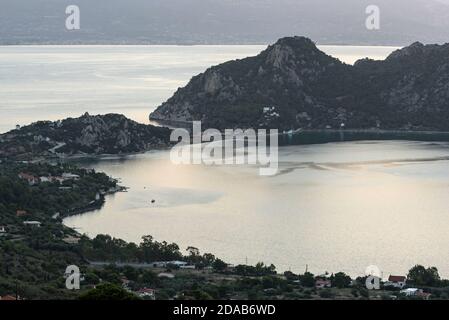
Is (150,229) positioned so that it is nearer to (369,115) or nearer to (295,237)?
(295,237)

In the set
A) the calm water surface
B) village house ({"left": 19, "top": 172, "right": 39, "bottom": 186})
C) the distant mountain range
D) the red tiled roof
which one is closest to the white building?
the calm water surface

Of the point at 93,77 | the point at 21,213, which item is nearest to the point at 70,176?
the point at 21,213

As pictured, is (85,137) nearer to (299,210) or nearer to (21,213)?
(299,210)

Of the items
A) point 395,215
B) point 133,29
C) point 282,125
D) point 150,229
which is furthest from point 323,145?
point 133,29

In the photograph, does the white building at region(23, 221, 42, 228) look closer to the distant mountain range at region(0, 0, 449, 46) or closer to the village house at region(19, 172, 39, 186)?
the village house at region(19, 172, 39, 186)

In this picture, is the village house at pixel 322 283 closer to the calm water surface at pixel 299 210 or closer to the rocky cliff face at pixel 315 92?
the calm water surface at pixel 299 210

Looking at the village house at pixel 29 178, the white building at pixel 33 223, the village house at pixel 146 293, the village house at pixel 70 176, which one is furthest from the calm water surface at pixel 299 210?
the village house at pixel 146 293
